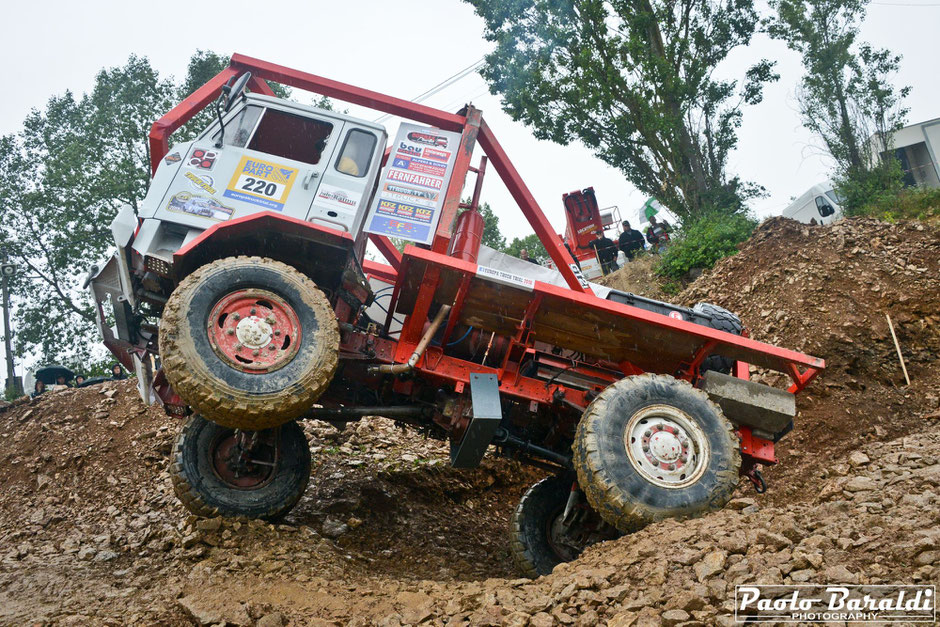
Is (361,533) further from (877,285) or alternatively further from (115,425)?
(877,285)

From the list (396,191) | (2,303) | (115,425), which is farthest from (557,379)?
(2,303)

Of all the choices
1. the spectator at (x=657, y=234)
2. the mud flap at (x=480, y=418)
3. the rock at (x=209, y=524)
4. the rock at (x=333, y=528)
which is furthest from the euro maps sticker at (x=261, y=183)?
the spectator at (x=657, y=234)

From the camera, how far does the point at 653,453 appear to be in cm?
447

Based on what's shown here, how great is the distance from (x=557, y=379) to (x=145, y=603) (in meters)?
3.12

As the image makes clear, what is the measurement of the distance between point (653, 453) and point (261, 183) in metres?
3.37

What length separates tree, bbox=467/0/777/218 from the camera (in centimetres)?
1534

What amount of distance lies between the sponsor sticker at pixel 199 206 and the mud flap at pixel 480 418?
214 cm

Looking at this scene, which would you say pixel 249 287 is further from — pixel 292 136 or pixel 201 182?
pixel 292 136

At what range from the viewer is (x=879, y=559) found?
3.03 metres

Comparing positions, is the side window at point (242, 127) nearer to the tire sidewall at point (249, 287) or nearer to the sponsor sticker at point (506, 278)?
the tire sidewall at point (249, 287)

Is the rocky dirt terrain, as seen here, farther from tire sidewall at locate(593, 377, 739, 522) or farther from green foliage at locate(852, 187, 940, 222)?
green foliage at locate(852, 187, 940, 222)

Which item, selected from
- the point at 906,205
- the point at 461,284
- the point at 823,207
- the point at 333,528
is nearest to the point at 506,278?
the point at 461,284

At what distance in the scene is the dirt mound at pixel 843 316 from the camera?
794 centimetres

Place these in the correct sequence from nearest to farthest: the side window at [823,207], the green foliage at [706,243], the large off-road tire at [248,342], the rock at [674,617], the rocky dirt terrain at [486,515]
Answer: the rock at [674,617] < the rocky dirt terrain at [486,515] < the large off-road tire at [248,342] < the green foliage at [706,243] < the side window at [823,207]
